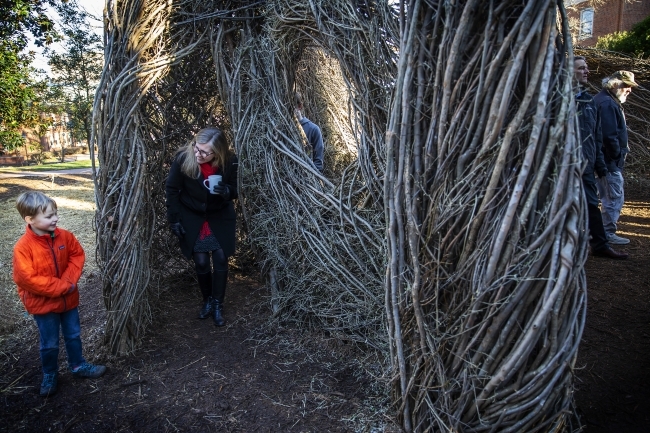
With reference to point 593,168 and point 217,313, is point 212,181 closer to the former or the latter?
point 217,313

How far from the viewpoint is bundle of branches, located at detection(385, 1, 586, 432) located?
5.93ft

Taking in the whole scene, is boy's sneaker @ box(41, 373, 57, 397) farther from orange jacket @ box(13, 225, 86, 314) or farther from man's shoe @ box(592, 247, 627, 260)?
man's shoe @ box(592, 247, 627, 260)

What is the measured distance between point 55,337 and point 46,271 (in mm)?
439

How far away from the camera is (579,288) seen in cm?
189

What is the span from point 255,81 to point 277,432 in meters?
2.80

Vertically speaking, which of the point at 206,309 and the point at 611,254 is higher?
the point at 611,254

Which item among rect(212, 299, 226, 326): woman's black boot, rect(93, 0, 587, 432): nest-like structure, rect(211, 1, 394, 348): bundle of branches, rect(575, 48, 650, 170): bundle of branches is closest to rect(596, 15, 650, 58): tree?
rect(575, 48, 650, 170): bundle of branches

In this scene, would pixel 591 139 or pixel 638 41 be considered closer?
pixel 591 139

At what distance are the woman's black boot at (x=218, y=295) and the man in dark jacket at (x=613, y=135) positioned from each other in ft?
13.3

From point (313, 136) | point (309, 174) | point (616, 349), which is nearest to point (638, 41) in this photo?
point (313, 136)

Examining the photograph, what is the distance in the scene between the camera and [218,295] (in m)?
3.88

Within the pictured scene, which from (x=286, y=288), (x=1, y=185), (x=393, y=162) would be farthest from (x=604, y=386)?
(x=1, y=185)

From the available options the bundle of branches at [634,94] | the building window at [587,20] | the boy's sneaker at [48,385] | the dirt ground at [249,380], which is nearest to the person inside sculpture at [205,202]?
the dirt ground at [249,380]

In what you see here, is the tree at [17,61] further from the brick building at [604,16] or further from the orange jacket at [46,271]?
the brick building at [604,16]
